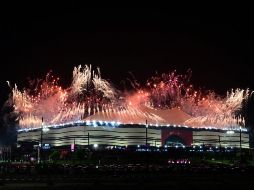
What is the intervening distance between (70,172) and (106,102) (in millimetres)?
60598

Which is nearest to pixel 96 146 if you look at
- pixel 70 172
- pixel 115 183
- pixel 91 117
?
pixel 91 117

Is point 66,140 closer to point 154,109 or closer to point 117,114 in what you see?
point 117,114

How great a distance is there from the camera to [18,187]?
36.7m

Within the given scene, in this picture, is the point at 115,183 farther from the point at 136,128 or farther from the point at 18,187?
the point at 136,128

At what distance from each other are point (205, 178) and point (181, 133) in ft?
244

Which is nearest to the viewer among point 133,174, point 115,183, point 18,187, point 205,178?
point 18,187

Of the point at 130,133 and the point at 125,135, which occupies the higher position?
the point at 130,133

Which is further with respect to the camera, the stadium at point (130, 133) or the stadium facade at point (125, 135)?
the stadium facade at point (125, 135)

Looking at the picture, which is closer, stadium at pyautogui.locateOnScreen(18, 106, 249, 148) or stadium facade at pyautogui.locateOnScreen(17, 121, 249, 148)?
stadium at pyautogui.locateOnScreen(18, 106, 249, 148)

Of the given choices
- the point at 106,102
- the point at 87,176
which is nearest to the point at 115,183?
the point at 87,176

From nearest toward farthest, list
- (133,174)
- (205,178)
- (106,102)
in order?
1. (205,178)
2. (133,174)
3. (106,102)

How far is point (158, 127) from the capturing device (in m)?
117

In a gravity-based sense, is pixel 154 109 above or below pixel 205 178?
above

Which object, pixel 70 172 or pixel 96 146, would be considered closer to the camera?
pixel 70 172
